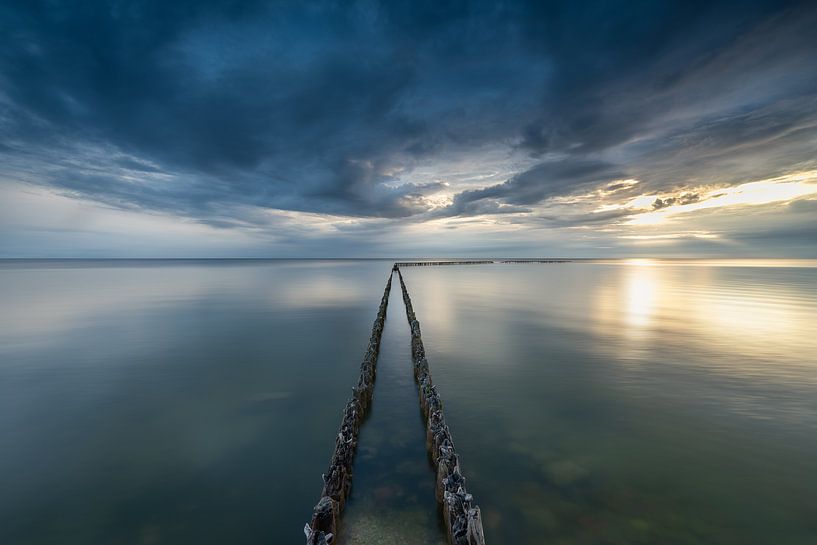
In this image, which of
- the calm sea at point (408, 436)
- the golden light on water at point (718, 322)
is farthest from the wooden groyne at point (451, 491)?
the golden light on water at point (718, 322)

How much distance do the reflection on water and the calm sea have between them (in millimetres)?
68

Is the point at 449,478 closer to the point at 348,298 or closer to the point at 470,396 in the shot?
the point at 470,396

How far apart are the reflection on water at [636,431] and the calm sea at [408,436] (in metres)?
0.07

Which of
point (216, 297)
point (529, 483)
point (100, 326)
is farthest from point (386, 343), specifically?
point (216, 297)

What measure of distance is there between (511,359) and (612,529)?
12.2 meters

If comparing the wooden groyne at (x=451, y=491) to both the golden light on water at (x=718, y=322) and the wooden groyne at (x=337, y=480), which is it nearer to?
the wooden groyne at (x=337, y=480)

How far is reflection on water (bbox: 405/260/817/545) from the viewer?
784 cm

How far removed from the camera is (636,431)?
37.9 feet

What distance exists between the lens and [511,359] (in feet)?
64.1

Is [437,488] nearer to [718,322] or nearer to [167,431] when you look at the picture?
[167,431]

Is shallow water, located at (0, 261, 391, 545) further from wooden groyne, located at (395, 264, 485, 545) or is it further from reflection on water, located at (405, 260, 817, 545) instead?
reflection on water, located at (405, 260, 817, 545)

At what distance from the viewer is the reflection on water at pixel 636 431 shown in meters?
7.84

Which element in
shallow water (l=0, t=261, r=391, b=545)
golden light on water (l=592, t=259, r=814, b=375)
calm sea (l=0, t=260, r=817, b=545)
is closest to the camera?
calm sea (l=0, t=260, r=817, b=545)

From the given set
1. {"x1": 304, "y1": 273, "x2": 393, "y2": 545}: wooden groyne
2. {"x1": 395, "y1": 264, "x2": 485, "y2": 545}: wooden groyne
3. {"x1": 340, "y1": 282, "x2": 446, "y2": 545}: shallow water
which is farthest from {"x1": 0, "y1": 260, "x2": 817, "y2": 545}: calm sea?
{"x1": 395, "y1": 264, "x2": 485, "y2": 545}: wooden groyne
